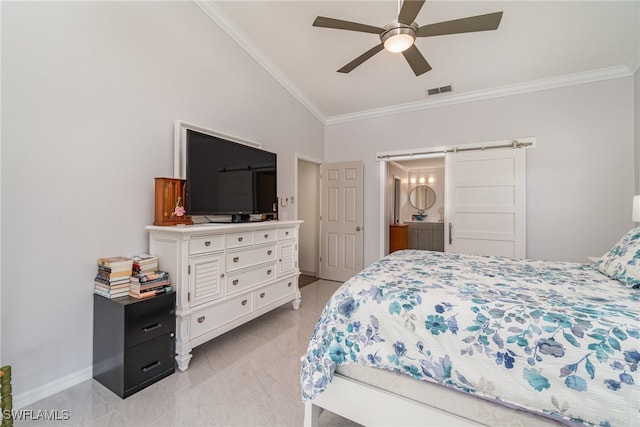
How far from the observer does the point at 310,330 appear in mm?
2715

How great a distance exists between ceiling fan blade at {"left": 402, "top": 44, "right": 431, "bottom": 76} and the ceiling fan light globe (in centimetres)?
10

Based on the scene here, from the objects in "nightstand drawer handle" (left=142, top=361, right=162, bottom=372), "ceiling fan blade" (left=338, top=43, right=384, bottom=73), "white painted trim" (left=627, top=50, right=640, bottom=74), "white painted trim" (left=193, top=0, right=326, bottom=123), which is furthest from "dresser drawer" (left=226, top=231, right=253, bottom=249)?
"white painted trim" (left=627, top=50, right=640, bottom=74)

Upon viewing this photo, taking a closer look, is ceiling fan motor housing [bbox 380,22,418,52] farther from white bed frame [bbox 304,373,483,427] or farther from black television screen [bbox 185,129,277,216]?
white bed frame [bbox 304,373,483,427]

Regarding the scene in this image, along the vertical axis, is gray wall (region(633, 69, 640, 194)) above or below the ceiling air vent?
below

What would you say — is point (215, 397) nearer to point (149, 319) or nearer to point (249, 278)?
point (149, 319)

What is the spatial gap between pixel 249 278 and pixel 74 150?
1.63 meters

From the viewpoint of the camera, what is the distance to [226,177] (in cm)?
264

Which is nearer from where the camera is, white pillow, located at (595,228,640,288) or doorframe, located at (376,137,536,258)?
white pillow, located at (595,228,640,288)

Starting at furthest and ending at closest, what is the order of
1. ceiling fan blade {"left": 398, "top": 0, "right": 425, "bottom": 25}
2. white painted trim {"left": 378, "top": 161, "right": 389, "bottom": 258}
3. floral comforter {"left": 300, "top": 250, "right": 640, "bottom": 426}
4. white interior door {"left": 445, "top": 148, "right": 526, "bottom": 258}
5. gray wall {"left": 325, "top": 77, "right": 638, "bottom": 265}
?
white painted trim {"left": 378, "top": 161, "right": 389, "bottom": 258}
white interior door {"left": 445, "top": 148, "right": 526, "bottom": 258}
gray wall {"left": 325, "top": 77, "right": 638, "bottom": 265}
ceiling fan blade {"left": 398, "top": 0, "right": 425, "bottom": 25}
floral comforter {"left": 300, "top": 250, "right": 640, "bottom": 426}

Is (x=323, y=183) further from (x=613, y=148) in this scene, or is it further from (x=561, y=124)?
(x=613, y=148)

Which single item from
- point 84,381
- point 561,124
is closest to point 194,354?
point 84,381

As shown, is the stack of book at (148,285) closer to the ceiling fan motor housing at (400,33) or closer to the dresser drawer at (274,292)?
the dresser drawer at (274,292)

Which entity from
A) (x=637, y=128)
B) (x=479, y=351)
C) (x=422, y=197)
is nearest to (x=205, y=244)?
(x=479, y=351)

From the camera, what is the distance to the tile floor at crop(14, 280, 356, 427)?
1.54 m
